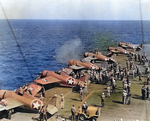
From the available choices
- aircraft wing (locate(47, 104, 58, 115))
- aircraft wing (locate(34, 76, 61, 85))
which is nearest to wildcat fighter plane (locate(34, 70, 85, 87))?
aircraft wing (locate(34, 76, 61, 85))

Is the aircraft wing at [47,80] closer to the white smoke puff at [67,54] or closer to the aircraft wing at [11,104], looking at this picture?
the aircraft wing at [11,104]

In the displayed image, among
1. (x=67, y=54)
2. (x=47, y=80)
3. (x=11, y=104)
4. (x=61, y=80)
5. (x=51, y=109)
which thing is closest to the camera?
(x=51, y=109)

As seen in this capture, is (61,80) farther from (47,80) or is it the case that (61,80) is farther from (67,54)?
(67,54)

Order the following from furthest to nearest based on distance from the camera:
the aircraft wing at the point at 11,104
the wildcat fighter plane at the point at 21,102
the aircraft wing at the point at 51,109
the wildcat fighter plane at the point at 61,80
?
the wildcat fighter plane at the point at 61,80 < the aircraft wing at the point at 11,104 < the wildcat fighter plane at the point at 21,102 < the aircraft wing at the point at 51,109

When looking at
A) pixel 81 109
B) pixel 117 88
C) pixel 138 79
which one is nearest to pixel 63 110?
pixel 81 109

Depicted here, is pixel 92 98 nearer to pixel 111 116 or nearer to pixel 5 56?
pixel 111 116

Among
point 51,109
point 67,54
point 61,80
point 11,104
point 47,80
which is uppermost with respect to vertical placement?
point 47,80

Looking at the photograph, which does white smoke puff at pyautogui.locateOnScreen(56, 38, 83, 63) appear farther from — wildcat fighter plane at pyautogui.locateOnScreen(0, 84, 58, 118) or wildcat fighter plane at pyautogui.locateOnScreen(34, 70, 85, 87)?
wildcat fighter plane at pyautogui.locateOnScreen(0, 84, 58, 118)

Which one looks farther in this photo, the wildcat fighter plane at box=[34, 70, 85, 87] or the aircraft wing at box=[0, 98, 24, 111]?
the wildcat fighter plane at box=[34, 70, 85, 87]

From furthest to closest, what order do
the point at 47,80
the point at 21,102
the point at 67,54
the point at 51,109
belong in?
the point at 67,54 → the point at 47,80 → the point at 21,102 → the point at 51,109

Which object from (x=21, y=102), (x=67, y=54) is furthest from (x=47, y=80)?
(x=67, y=54)

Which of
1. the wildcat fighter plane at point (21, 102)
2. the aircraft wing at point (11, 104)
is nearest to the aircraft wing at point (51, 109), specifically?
the wildcat fighter plane at point (21, 102)
